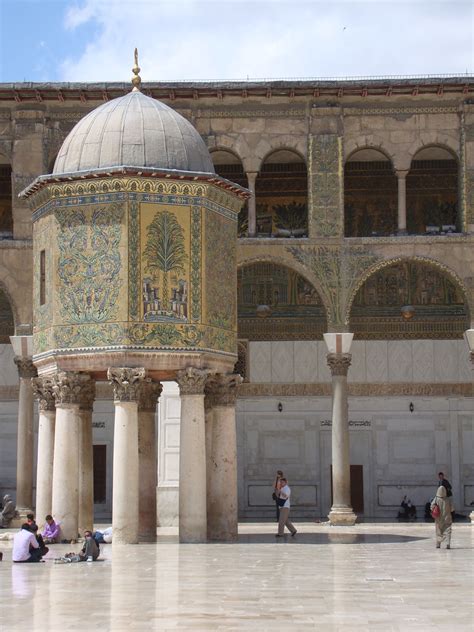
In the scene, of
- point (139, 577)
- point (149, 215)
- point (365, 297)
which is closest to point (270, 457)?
point (365, 297)

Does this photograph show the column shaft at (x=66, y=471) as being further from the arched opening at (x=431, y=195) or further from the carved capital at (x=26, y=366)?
the arched opening at (x=431, y=195)

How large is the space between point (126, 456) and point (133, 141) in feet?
17.1

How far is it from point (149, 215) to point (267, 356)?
11617mm

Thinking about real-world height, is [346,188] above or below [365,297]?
above

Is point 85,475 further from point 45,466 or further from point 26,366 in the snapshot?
point 26,366

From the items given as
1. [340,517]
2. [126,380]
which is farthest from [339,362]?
[126,380]

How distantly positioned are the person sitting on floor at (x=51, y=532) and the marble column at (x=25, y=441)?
634 centimetres

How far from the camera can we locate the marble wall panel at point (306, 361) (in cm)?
A: 3266

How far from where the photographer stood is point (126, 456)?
2103 cm

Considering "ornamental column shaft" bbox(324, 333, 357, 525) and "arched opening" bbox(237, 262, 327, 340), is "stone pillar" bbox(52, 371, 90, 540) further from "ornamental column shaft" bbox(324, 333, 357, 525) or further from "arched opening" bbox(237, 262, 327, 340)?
"arched opening" bbox(237, 262, 327, 340)

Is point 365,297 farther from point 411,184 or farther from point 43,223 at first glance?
point 43,223

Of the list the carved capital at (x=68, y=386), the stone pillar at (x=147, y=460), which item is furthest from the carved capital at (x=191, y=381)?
the carved capital at (x=68, y=386)

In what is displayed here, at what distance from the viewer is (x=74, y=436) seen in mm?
22016

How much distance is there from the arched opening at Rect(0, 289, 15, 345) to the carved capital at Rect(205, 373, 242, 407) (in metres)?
11.6
